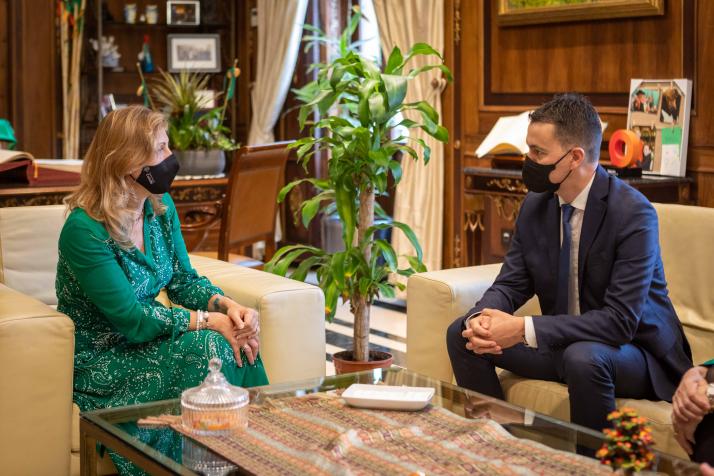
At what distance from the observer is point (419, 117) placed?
6.13 meters

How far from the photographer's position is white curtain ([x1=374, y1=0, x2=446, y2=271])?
5930 millimetres

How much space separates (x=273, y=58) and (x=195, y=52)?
916mm

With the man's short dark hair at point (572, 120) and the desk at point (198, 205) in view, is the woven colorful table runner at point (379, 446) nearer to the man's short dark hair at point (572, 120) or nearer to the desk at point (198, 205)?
the man's short dark hair at point (572, 120)

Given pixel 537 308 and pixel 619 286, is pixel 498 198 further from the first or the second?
pixel 619 286

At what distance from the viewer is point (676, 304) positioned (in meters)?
3.16

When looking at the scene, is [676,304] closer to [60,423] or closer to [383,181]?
[383,181]

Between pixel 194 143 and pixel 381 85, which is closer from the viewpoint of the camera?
pixel 381 85

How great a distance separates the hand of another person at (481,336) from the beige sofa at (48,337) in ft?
2.07

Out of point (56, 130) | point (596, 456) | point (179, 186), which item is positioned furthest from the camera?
point (56, 130)

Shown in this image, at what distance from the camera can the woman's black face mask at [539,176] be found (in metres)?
2.98

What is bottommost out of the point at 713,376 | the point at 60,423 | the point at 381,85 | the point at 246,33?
the point at 60,423

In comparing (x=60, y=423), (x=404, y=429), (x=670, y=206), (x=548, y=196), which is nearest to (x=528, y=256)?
(x=548, y=196)

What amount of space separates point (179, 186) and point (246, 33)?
138 inches

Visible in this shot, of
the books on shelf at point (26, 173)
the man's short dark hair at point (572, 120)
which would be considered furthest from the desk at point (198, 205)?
the man's short dark hair at point (572, 120)
